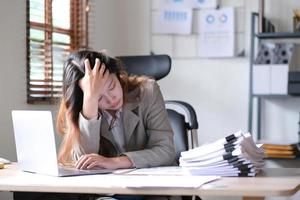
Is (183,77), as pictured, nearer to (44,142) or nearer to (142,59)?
(142,59)

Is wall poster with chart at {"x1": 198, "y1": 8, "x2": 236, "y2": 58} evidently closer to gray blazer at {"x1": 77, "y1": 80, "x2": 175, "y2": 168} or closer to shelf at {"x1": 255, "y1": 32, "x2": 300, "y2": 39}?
shelf at {"x1": 255, "y1": 32, "x2": 300, "y2": 39}

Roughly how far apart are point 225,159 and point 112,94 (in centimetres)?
48

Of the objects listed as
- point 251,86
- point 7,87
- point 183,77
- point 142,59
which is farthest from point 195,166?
point 183,77

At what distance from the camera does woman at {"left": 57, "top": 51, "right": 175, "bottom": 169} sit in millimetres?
1662

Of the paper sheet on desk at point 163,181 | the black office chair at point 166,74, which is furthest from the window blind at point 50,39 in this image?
the paper sheet on desk at point 163,181

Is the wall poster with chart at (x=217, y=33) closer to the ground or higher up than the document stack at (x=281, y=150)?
higher up

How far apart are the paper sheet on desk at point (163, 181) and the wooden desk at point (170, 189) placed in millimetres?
14

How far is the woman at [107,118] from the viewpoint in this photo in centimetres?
165

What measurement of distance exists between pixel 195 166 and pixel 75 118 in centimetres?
50

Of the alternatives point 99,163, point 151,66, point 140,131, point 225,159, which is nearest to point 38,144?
point 99,163

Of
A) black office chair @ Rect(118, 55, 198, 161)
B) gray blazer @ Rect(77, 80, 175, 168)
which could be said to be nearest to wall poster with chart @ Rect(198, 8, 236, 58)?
black office chair @ Rect(118, 55, 198, 161)

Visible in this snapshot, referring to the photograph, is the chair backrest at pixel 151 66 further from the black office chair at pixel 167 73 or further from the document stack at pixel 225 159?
the document stack at pixel 225 159

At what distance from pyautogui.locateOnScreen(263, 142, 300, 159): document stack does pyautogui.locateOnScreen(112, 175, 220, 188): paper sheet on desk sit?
1.67m

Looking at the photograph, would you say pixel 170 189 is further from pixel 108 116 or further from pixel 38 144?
pixel 108 116
